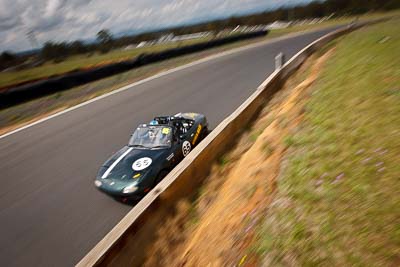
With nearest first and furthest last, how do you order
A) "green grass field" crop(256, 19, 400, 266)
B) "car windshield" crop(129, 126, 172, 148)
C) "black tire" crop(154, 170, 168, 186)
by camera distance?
1. "green grass field" crop(256, 19, 400, 266)
2. "black tire" crop(154, 170, 168, 186)
3. "car windshield" crop(129, 126, 172, 148)

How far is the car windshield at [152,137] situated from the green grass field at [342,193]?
9.65 ft

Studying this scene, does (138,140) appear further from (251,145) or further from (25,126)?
(25,126)

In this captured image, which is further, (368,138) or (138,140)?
(138,140)

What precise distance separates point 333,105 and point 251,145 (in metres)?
2.16

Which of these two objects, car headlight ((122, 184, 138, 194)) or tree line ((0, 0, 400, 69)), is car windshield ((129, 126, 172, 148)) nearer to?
car headlight ((122, 184, 138, 194))

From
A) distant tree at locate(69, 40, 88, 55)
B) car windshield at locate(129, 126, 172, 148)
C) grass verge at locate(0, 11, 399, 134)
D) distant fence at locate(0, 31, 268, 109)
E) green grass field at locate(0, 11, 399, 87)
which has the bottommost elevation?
car windshield at locate(129, 126, 172, 148)

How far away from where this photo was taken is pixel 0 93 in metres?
15.3

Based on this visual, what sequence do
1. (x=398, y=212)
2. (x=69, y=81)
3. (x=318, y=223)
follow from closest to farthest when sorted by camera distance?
(x=398, y=212) → (x=318, y=223) → (x=69, y=81)

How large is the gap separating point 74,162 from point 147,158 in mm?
3088

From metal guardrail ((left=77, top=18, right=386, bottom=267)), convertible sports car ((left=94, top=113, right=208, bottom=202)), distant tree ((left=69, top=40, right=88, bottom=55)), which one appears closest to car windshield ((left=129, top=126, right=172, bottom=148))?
convertible sports car ((left=94, top=113, right=208, bottom=202))

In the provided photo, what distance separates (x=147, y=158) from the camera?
253 inches

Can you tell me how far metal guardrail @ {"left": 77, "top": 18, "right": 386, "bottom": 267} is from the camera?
3.72 meters

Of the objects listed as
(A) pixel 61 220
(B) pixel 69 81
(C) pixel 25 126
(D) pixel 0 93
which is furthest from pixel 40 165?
(B) pixel 69 81

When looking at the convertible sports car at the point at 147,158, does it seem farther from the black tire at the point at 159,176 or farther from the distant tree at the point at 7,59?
the distant tree at the point at 7,59
